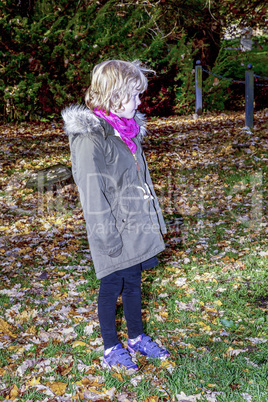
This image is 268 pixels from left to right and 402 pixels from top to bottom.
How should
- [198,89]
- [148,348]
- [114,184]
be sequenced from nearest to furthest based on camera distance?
[114,184], [148,348], [198,89]

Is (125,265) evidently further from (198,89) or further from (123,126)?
(198,89)

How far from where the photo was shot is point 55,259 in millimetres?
5609

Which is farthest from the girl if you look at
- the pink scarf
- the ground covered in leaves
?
the ground covered in leaves

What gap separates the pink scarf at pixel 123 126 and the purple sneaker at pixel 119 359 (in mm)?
1446

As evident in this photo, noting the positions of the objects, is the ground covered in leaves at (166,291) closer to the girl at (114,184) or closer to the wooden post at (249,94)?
the girl at (114,184)

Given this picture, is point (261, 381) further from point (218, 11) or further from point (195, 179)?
point (218, 11)

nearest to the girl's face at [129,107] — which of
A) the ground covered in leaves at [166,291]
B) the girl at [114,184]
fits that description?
the girl at [114,184]

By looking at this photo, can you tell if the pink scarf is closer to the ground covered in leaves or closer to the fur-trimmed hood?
the fur-trimmed hood

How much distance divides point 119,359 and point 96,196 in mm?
1266

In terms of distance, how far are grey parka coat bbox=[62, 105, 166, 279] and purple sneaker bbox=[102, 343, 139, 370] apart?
720 mm

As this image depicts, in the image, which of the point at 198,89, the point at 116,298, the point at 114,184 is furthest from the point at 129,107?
the point at 198,89

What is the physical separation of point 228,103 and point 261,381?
1259 centimetres

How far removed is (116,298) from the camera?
304cm

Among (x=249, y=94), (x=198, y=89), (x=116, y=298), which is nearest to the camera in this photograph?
(x=116, y=298)
